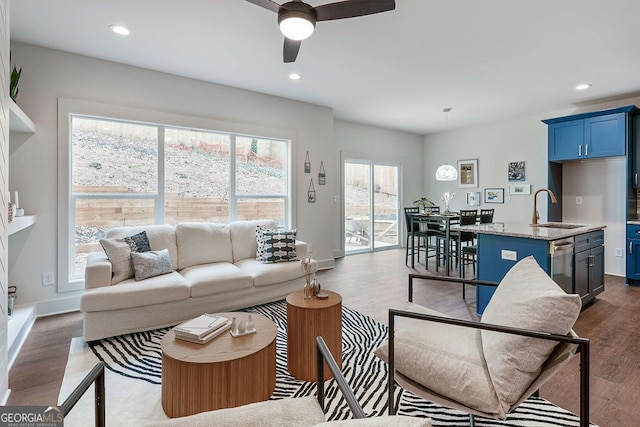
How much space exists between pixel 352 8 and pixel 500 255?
2.47 meters

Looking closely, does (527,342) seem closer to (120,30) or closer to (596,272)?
(596,272)

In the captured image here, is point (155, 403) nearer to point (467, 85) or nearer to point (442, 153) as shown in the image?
point (467, 85)

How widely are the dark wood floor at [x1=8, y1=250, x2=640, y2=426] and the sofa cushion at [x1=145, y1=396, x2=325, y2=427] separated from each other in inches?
60.6

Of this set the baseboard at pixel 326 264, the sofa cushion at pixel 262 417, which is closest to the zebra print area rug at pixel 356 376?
the sofa cushion at pixel 262 417

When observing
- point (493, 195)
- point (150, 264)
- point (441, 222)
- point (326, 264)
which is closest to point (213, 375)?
point (150, 264)

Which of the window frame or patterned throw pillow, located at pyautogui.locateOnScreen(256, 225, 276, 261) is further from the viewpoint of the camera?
patterned throw pillow, located at pyautogui.locateOnScreen(256, 225, 276, 261)

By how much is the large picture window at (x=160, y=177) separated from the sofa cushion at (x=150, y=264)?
909 mm

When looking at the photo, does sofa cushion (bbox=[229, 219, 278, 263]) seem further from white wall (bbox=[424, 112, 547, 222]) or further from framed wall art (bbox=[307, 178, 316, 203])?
white wall (bbox=[424, 112, 547, 222])

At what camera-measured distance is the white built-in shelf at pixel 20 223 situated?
2374 millimetres

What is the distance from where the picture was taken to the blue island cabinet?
109 inches

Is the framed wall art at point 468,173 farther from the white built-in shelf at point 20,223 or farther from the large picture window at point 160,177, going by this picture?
the white built-in shelf at point 20,223

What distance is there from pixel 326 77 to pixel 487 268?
9.58ft

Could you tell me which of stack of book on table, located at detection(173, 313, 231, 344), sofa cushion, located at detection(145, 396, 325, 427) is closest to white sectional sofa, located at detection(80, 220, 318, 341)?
stack of book on table, located at detection(173, 313, 231, 344)

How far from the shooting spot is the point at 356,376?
2152mm
